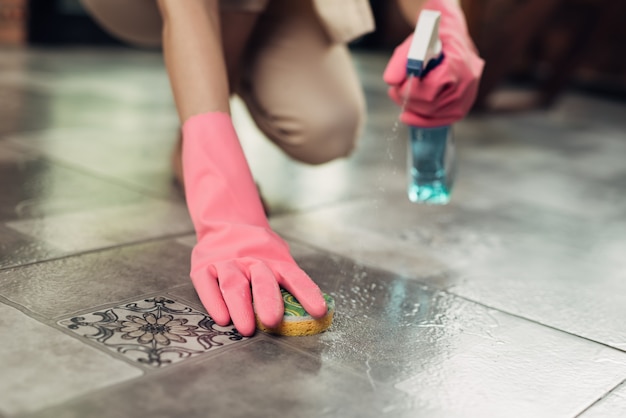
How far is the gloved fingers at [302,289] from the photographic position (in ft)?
3.66

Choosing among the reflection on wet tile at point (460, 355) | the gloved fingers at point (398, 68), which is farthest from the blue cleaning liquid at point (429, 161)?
the reflection on wet tile at point (460, 355)

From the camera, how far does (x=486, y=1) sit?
3.49 m

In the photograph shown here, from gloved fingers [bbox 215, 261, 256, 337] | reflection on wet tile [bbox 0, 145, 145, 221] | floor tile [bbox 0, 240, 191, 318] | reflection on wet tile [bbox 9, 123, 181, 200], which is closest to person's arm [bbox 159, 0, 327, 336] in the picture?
gloved fingers [bbox 215, 261, 256, 337]

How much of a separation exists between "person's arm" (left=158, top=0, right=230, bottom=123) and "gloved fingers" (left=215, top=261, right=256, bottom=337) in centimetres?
26

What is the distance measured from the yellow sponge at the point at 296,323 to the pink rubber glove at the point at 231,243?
0.04 feet

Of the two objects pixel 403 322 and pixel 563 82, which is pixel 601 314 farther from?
pixel 563 82

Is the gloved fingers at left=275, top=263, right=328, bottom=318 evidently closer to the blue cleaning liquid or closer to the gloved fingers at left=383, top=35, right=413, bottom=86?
the gloved fingers at left=383, top=35, right=413, bottom=86

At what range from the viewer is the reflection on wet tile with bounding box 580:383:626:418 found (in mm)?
974

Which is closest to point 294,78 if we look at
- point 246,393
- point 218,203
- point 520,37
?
point 218,203

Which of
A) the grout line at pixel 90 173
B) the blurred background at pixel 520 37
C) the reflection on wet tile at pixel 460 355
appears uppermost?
the reflection on wet tile at pixel 460 355

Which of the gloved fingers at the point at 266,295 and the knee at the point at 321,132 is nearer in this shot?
the gloved fingers at the point at 266,295

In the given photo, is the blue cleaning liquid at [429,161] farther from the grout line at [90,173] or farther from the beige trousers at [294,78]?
the grout line at [90,173]

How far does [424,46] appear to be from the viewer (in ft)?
3.99

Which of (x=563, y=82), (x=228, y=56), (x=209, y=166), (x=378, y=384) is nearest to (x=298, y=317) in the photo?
(x=378, y=384)
